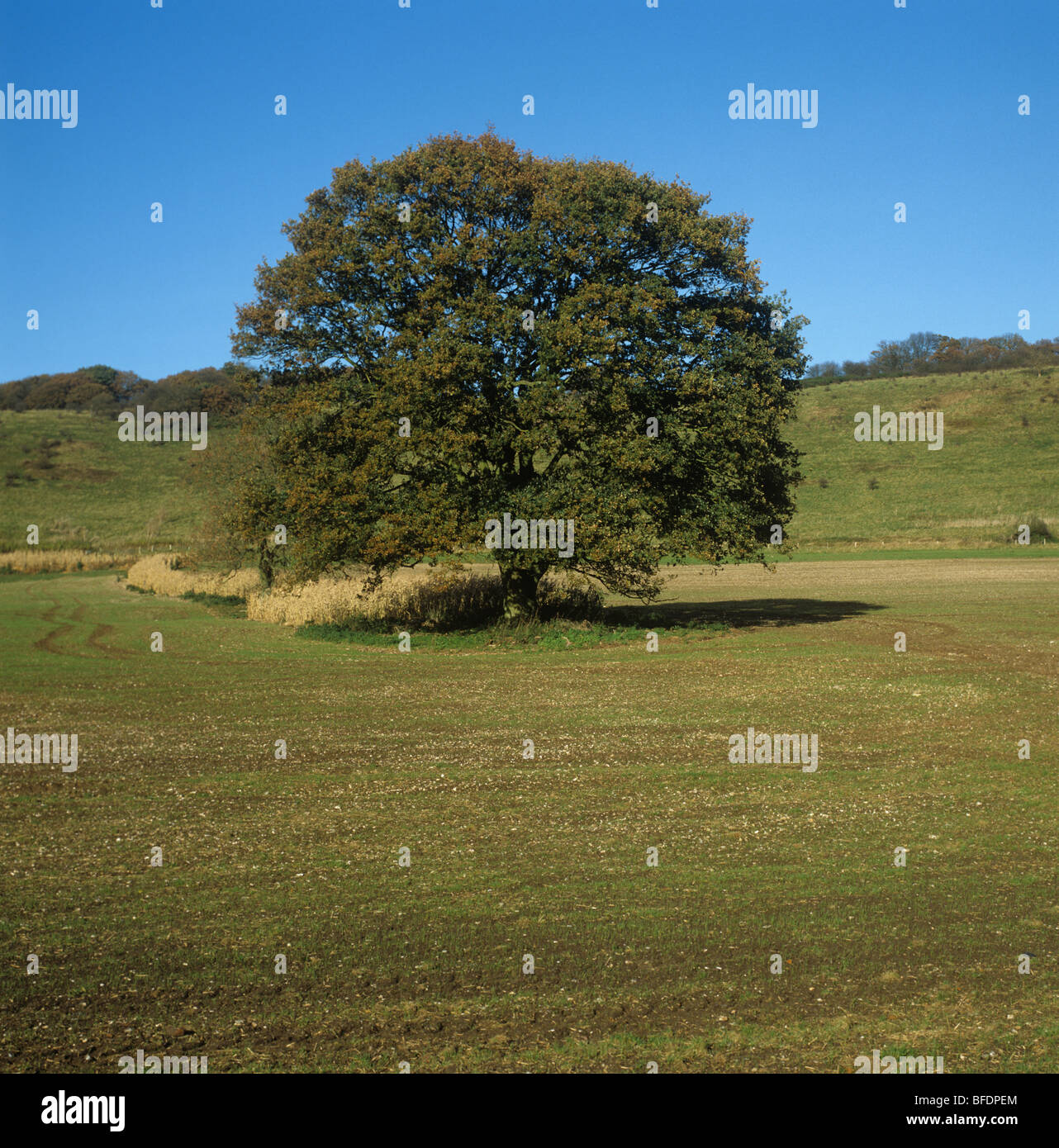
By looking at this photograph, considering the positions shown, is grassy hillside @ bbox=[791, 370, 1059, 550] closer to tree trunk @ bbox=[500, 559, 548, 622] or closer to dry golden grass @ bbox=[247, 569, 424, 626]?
dry golden grass @ bbox=[247, 569, 424, 626]

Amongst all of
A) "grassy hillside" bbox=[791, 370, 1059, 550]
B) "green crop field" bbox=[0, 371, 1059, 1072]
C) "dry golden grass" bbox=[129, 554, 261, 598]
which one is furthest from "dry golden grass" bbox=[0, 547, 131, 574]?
"grassy hillside" bbox=[791, 370, 1059, 550]

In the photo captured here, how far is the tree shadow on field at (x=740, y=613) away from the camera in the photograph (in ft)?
96.3

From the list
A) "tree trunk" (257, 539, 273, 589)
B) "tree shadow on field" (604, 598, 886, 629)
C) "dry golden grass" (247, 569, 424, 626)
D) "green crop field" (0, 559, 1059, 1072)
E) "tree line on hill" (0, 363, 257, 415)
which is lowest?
"green crop field" (0, 559, 1059, 1072)

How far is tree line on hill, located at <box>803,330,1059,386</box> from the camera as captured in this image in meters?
131

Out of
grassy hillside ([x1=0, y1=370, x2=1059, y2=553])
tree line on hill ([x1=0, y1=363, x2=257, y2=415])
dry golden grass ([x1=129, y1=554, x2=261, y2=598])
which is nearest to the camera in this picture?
dry golden grass ([x1=129, y1=554, x2=261, y2=598])

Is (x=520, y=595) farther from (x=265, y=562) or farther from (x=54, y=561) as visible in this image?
(x=54, y=561)

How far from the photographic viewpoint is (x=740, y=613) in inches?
1316

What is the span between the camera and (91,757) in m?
12.8

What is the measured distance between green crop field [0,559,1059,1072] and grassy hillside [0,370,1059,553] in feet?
171

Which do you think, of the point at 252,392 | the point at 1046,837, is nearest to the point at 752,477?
the point at 252,392

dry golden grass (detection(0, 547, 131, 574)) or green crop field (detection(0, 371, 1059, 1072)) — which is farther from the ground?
dry golden grass (detection(0, 547, 131, 574))

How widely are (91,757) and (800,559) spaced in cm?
5990

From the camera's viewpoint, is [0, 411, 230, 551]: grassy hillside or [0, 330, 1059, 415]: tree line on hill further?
[0, 330, 1059, 415]: tree line on hill

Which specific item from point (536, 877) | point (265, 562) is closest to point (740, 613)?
A: point (265, 562)
